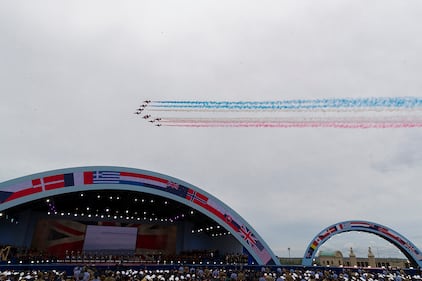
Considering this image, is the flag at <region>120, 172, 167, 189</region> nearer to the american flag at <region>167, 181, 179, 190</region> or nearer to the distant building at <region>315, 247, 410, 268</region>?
the american flag at <region>167, 181, 179, 190</region>

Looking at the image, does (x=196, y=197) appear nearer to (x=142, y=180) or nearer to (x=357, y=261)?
(x=142, y=180)

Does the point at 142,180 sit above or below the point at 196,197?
above

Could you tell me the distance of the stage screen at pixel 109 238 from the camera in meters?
39.7

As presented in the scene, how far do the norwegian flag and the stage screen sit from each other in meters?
18.1

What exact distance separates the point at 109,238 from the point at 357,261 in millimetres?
37850

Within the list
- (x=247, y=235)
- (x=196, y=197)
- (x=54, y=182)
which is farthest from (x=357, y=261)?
(x=54, y=182)

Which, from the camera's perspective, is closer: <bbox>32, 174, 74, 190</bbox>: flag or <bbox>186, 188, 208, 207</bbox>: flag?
<bbox>32, 174, 74, 190</bbox>: flag

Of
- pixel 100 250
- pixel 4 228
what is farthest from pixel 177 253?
pixel 4 228

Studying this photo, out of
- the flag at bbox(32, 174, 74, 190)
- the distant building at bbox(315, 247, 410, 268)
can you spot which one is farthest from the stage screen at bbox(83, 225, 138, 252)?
the distant building at bbox(315, 247, 410, 268)

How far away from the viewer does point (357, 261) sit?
4625cm

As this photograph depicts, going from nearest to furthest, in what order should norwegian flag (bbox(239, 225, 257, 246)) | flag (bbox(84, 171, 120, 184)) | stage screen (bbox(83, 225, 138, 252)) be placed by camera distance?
flag (bbox(84, 171, 120, 184)), norwegian flag (bbox(239, 225, 257, 246)), stage screen (bbox(83, 225, 138, 252))

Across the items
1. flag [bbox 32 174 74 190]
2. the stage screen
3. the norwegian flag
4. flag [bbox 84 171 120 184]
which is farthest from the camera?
the stage screen

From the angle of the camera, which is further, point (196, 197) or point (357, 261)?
point (357, 261)

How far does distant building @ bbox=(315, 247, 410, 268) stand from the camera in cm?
4284
